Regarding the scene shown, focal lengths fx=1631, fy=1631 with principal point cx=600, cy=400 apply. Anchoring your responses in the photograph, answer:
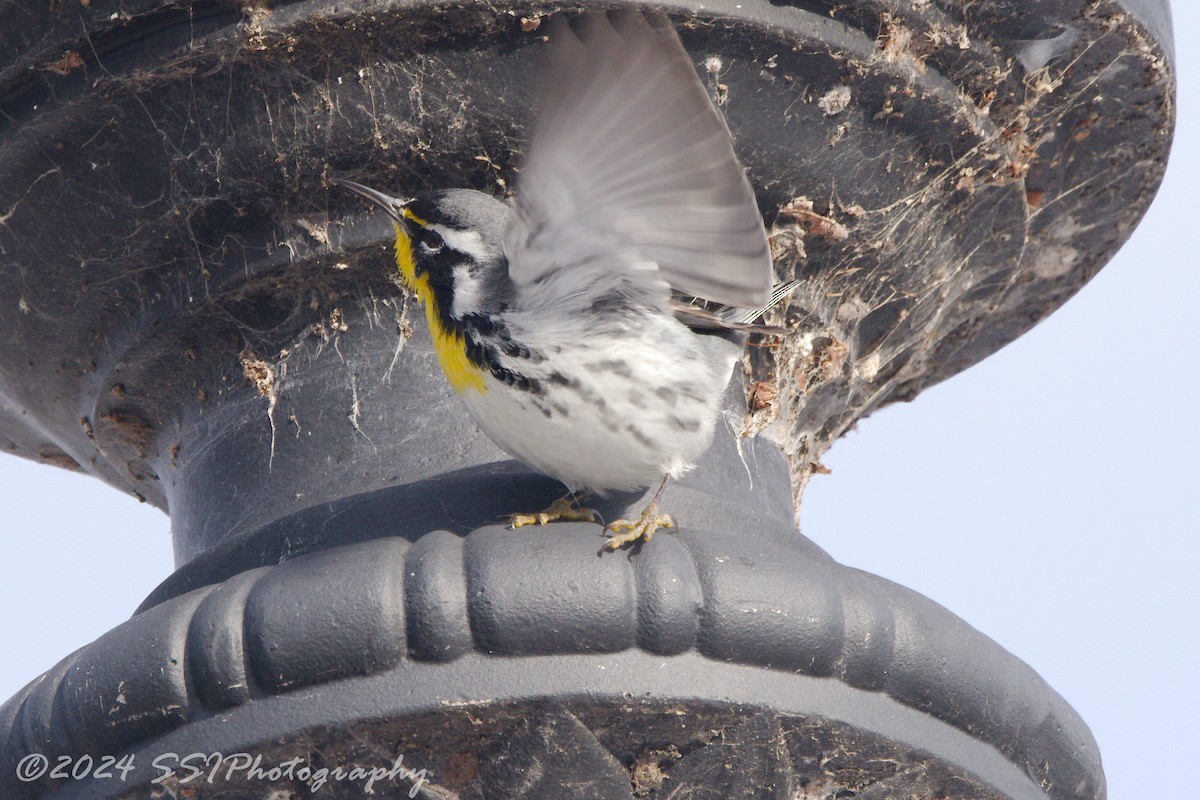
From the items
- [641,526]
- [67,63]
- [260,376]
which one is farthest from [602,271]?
[67,63]

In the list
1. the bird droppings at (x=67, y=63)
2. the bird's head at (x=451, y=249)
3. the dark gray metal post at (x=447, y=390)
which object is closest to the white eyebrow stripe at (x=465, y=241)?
the bird's head at (x=451, y=249)

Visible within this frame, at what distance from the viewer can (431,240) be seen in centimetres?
364

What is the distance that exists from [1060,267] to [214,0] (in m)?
2.52

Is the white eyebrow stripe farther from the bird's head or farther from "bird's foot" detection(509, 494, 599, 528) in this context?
"bird's foot" detection(509, 494, 599, 528)

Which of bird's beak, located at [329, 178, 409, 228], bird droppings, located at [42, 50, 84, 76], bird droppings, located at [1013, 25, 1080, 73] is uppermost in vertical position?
bird droppings, located at [1013, 25, 1080, 73]

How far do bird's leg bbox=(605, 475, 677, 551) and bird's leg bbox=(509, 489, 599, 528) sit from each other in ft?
0.46

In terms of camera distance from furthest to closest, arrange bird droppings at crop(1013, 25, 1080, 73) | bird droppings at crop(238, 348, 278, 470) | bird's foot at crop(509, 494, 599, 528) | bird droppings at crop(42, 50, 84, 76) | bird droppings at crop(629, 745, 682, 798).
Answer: bird droppings at crop(238, 348, 278, 470) < bird droppings at crop(1013, 25, 1080, 73) < bird's foot at crop(509, 494, 599, 528) < bird droppings at crop(42, 50, 84, 76) < bird droppings at crop(629, 745, 682, 798)

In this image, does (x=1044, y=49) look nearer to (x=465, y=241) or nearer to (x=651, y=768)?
(x=465, y=241)

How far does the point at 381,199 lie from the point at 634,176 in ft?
1.92

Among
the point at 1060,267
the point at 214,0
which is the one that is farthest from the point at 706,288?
the point at 1060,267

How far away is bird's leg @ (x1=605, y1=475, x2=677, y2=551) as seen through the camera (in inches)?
126

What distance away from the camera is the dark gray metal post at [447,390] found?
A: 3.10 meters

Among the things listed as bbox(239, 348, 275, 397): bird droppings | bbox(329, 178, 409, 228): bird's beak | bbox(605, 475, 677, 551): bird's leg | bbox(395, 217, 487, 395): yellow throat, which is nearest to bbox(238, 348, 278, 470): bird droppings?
bbox(239, 348, 275, 397): bird droppings

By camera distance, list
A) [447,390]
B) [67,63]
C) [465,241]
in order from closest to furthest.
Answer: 1. [67,63]
2. [465,241]
3. [447,390]
